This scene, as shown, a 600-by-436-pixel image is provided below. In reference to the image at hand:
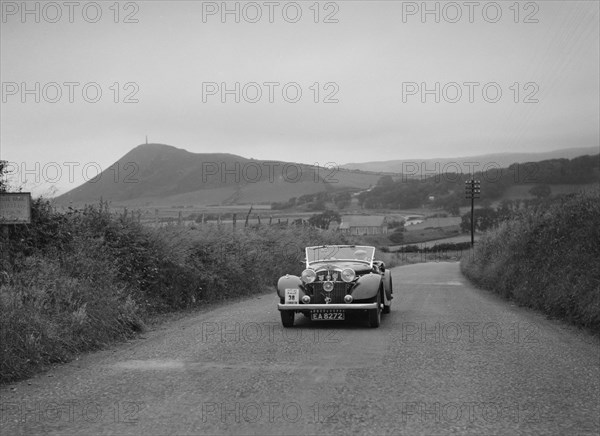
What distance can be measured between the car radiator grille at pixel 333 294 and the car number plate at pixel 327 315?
29 cm

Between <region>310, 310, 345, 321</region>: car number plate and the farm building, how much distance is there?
3852 centimetres

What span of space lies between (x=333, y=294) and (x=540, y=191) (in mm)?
25134

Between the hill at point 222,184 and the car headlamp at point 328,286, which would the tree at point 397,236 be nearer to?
the hill at point 222,184

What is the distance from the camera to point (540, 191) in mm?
34250

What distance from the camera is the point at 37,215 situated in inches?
519

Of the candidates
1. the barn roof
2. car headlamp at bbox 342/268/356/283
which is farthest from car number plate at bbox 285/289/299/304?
the barn roof

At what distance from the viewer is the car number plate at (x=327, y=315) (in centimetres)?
1219

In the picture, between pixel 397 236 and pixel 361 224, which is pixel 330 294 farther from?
pixel 397 236

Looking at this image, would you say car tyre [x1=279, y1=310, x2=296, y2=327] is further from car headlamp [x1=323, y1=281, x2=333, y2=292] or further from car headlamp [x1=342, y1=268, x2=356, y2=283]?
car headlamp [x1=342, y1=268, x2=356, y2=283]

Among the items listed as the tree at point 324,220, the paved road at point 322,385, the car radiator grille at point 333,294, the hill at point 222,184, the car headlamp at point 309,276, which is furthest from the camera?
the hill at point 222,184

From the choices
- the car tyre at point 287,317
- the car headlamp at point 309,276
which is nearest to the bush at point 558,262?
the car headlamp at point 309,276

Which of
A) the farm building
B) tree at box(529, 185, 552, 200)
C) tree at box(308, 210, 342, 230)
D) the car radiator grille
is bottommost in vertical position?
the farm building

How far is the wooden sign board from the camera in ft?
38.0

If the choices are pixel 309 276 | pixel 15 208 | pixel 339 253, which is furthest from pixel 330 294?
pixel 15 208
